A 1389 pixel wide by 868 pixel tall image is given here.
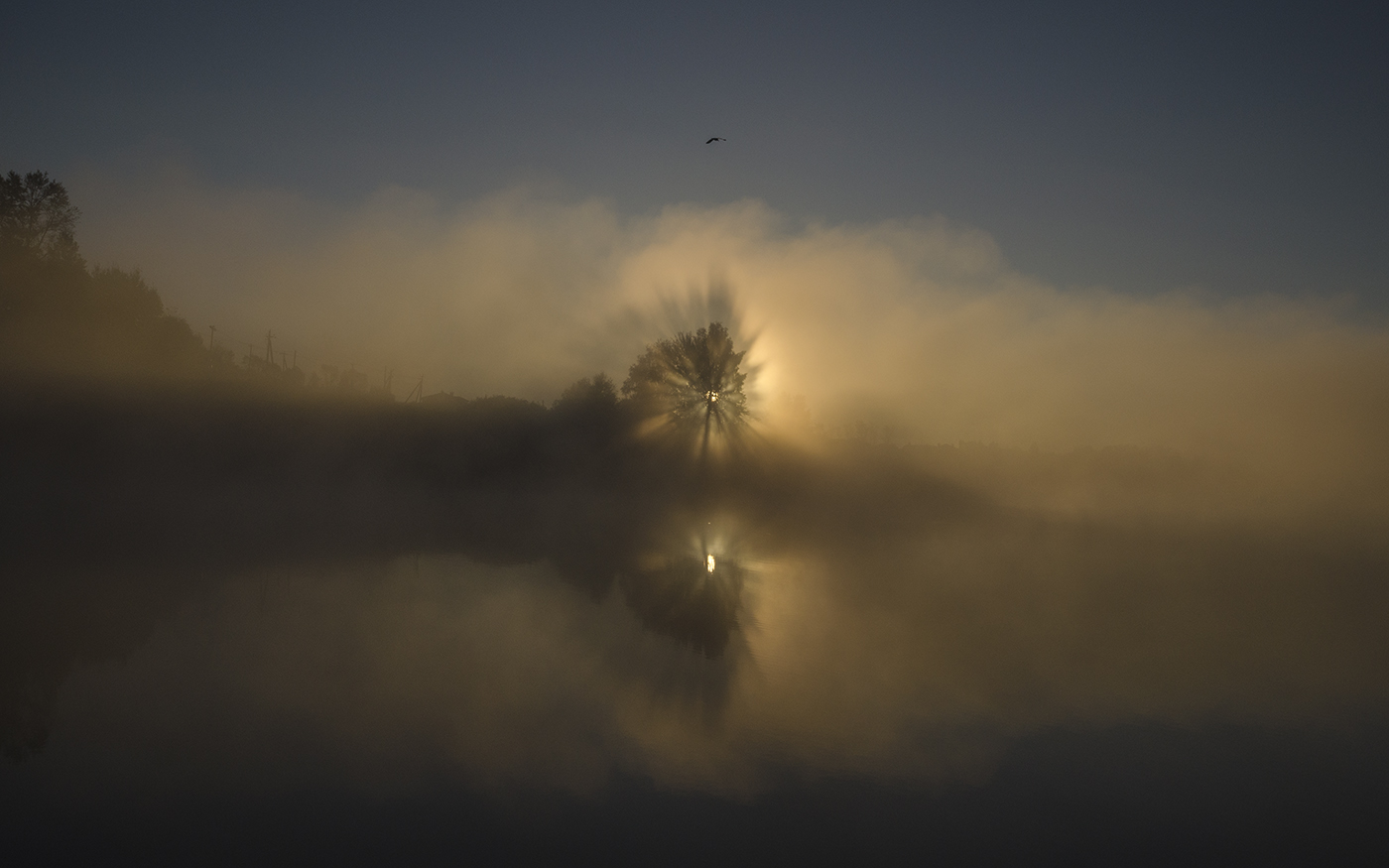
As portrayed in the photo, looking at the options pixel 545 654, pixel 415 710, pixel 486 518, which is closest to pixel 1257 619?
pixel 545 654

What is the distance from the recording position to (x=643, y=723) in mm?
10422

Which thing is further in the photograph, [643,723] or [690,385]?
[690,385]

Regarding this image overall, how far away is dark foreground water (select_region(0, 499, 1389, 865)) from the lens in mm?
7426

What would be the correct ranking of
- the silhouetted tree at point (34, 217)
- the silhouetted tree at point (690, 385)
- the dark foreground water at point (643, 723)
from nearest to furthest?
the dark foreground water at point (643, 723), the silhouetted tree at point (34, 217), the silhouetted tree at point (690, 385)

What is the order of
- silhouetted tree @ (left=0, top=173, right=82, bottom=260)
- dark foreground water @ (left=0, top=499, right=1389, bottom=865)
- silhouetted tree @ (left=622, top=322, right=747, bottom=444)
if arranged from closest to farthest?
1. dark foreground water @ (left=0, top=499, right=1389, bottom=865)
2. silhouetted tree @ (left=0, top=173, right=82, bottom=260)
3. silhouetted tree @ (left=622, top=322, right=747, bottom=444)

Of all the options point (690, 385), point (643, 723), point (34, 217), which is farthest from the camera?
point (690, 385)

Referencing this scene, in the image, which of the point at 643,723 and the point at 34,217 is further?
the point at 34,217

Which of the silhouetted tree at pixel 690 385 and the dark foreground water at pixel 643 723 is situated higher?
the silhouetted tree at pixel 690 385

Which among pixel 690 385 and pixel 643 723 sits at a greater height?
pixel 690 385

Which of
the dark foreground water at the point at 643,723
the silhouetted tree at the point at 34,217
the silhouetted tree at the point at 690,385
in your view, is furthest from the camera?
the silhouetted tree at the point at 690,385

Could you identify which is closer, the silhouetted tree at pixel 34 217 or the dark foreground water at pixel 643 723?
the dark foreground water at pixel 643 723

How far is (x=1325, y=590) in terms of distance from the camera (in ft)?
97.0

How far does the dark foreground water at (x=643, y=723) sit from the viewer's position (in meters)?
7.43

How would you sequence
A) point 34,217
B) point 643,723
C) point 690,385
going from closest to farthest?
point 643,723, point 34,217, point 690,385
